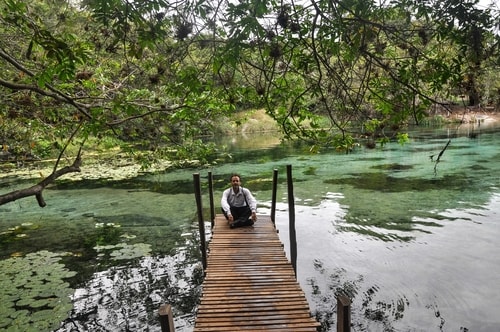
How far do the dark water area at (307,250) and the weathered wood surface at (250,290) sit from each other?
51.7 inches

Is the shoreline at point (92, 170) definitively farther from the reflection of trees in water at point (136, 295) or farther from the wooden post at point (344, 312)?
the wooden post at point (344, 312)

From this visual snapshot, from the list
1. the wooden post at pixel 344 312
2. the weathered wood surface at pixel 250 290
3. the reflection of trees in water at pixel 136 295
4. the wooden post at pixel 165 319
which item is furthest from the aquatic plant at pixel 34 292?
the wooden post at pixel 344 312

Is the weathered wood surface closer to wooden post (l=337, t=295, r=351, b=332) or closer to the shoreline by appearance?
wooden post (l=337, t=295, r=351, b=332)

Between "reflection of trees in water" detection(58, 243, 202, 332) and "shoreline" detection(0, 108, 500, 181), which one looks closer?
"reflection of trees in water" detection(58, 243, 202, 332)

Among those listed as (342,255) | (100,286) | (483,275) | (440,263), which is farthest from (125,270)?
(483,275)

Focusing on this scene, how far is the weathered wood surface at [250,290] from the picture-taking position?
17.0 feet

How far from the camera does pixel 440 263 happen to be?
31.5 ft

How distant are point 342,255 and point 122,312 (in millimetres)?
5784

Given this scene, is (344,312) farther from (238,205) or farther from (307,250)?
(307,250)

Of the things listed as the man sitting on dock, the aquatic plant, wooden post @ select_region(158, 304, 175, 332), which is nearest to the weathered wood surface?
the man sitting on dock

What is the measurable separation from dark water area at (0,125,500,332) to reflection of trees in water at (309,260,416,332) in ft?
0.08

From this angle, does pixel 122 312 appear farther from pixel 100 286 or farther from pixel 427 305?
pixel 427 305

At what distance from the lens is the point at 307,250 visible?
11.2 metres

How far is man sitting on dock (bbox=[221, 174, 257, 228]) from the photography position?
9.79 m
